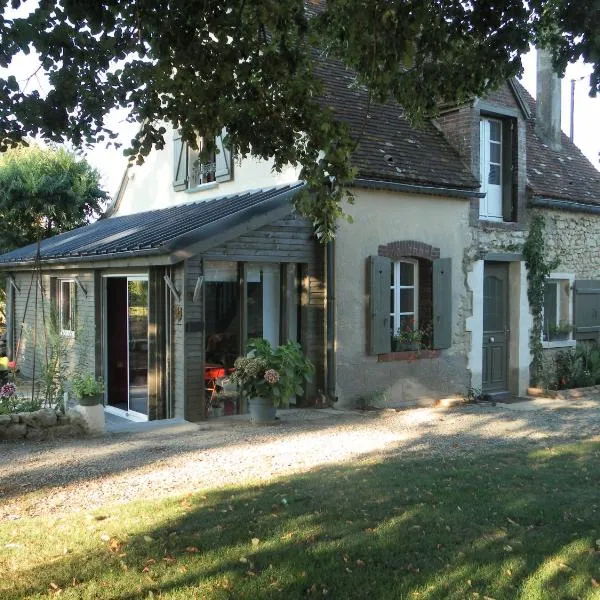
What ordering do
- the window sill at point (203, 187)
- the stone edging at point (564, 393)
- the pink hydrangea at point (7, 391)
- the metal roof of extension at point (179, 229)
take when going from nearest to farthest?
Result: 1. the pink hydrangea at point (7, 391)
2. the metal roof of extension at point (179, 229)
3. the window sill at point (203, 187)
4. the stone edging at point (564, 393)

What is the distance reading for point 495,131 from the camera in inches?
516

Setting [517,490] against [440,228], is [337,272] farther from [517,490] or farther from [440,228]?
[517,490]

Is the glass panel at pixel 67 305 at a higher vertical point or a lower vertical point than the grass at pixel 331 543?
higher

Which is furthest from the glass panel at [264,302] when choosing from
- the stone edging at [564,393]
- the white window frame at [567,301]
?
the white window frame at [567,301]

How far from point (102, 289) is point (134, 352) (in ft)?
4.53

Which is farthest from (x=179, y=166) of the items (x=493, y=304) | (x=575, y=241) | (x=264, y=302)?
(x=575, y=241)

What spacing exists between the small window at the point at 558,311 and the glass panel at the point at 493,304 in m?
1.09

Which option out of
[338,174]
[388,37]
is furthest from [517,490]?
[388,37]

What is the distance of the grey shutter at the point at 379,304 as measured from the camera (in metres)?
10.8

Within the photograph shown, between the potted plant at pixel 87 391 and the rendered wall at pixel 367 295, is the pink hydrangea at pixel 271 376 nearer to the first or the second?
the rendered wall at pixel 367 295

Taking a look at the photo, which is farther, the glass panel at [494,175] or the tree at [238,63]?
the glass panel at [494,175]

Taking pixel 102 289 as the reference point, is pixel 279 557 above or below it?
below

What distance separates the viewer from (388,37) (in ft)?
19.3

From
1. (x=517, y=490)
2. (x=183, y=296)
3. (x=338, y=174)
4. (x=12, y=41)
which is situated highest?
(x=12, y=41)
